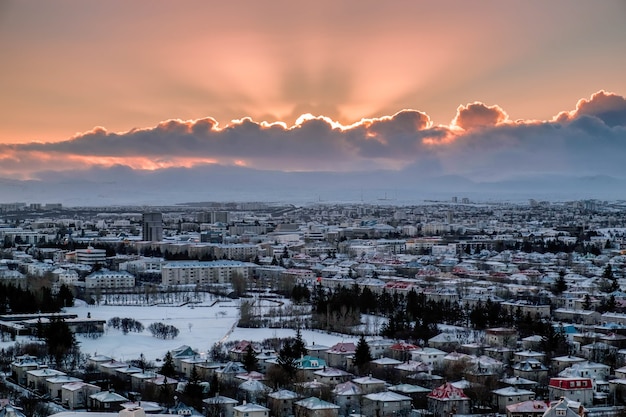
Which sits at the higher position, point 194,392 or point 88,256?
point 88,256

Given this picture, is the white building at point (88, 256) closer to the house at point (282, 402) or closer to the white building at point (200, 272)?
the white building at point (200, 272)

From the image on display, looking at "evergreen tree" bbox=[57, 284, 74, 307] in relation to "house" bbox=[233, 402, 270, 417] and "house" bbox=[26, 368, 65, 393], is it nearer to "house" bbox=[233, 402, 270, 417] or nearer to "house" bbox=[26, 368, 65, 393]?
"house" bbox=[26, 368, 65, 393]

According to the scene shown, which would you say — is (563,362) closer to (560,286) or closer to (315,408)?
(315,408)

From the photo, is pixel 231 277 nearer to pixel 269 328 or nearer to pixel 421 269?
pixel 421 269

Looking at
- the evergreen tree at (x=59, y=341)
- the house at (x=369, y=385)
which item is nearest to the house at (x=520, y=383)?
the house at (x=369, y=385)

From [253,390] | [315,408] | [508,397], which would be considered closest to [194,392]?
[253,390]

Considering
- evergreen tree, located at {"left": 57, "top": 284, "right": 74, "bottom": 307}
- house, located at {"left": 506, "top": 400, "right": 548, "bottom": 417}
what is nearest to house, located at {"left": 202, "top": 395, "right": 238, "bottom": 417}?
house, located at {"left": 506, "top": 400, "right": 548, "bottom": 417}
